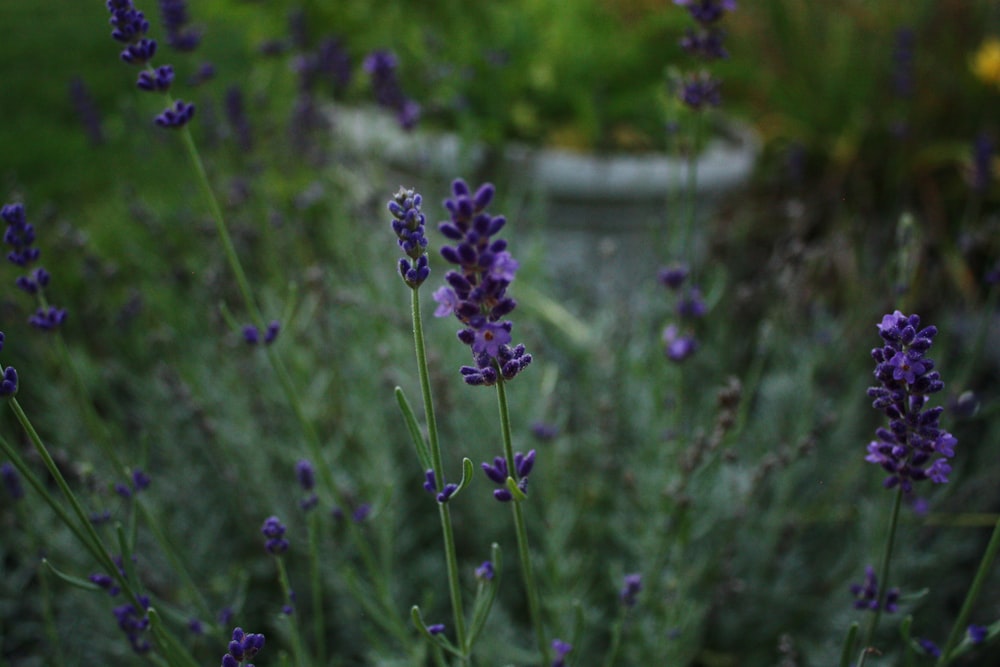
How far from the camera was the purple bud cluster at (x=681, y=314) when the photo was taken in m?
1.65

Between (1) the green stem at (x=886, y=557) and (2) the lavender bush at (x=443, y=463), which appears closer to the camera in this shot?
(1) the green stem at (x=886, y=557)

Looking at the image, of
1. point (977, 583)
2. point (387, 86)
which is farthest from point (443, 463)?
point (977, 583)

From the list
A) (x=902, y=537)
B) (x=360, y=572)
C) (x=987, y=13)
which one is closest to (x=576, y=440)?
(x=360, y=572)

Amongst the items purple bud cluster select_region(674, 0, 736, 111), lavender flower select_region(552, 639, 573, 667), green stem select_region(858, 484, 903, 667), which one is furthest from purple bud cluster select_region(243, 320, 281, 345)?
green stem select_region(858, 484, 903, 667)

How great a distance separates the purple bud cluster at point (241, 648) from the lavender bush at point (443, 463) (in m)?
0.34

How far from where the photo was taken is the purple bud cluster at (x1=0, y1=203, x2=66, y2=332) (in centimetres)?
130

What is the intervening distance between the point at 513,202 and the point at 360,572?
5.00 ft

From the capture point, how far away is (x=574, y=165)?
3318 millimetres

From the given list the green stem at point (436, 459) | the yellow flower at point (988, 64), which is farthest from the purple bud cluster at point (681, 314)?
the yellow flower at point (988, 64)

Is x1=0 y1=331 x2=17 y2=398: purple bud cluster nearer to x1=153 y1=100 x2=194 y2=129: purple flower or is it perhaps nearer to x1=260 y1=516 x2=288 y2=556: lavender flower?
x1=260 y1=516 x2=288 y2=556: lavender flower

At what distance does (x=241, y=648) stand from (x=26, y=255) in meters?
0.76

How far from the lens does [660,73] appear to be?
3.77 meters

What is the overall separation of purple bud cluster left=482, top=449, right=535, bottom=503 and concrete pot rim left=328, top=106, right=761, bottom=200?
2.17 meters

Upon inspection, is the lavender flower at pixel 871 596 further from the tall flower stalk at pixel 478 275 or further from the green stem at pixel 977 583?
the tall flower stalk at pixel 478 275
